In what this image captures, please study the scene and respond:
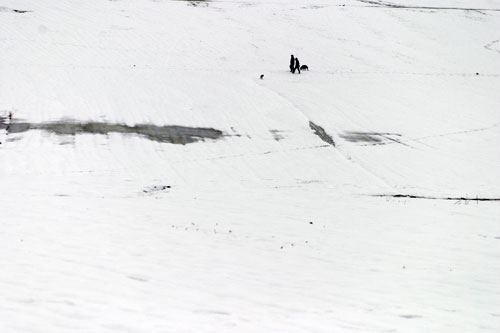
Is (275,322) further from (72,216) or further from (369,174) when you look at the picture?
(369,174)

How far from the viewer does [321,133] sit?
20016 millimetres

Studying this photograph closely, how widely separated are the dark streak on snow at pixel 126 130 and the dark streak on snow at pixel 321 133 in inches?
137

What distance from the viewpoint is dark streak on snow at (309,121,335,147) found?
63.2 feet

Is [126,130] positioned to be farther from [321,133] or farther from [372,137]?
[372,137]

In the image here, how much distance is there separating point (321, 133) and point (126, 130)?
673 centimetres

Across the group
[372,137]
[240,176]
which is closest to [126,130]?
[240,176]

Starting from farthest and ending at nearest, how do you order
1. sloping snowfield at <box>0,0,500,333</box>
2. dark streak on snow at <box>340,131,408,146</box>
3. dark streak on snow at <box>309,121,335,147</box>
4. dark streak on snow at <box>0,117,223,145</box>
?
dark streak on snow at <box>340,131,408,146</box>, dark streak on snow at <box>309,121,335,147</box>, dark streak on snow at <box>0,117,223,145</box>, sloping snowfield at <box>0,0,500,333</box>

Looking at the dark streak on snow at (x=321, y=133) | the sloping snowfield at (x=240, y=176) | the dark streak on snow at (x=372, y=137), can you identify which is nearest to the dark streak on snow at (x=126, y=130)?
the sloping snowfield at (x=240, y=176)

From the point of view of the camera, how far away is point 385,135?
798 inches

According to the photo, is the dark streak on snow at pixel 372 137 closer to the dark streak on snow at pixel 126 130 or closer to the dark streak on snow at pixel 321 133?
the dark streak on snow at pixel 321 133

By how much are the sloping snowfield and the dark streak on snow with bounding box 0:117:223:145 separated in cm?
11

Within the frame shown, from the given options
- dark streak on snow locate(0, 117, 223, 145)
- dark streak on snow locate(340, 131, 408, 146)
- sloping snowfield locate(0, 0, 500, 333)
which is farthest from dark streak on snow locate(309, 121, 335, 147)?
dark streak on snow locate(0, 117, 223, 145)

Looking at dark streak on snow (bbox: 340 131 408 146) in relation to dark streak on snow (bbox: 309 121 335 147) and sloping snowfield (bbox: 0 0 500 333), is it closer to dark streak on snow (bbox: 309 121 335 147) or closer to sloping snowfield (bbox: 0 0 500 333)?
sloping snowfield (bbox: 0 0 500 333)

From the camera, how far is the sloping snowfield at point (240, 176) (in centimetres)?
722
